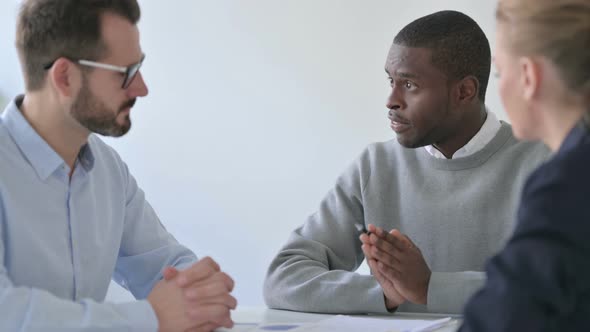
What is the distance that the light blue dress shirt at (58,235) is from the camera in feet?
4.73

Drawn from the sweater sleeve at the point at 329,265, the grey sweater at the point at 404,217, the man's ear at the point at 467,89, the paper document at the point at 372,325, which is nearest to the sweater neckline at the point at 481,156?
the grey sweater at the point at 404,217

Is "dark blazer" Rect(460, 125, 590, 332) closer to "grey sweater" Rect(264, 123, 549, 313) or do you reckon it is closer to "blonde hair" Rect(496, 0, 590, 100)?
"blonde hair" Rect(496, 0, 590, 100)

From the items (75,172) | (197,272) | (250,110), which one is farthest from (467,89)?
(250,110)

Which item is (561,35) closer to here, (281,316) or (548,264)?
(548,264)

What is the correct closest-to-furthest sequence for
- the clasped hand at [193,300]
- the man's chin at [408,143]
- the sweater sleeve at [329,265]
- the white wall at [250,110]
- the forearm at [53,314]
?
the forearm at [53,314]
the clasped hand at [193,300]
the sweater sleeve at [329,265]
the man's chin at [408,143]
the white wall at [250,110]

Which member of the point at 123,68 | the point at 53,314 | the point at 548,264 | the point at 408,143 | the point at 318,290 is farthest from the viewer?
the point at 408,143

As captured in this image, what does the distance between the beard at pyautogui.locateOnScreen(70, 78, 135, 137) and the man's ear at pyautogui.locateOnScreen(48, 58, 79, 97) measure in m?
0.02

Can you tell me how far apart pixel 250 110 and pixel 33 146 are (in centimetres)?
181

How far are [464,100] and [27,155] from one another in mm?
1116

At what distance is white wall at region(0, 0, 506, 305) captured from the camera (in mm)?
3205

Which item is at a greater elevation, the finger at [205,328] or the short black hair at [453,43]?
the short black hair at [453,43]

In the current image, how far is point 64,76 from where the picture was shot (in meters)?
1.66

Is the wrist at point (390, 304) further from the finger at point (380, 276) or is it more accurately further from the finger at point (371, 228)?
the finger at point (371, 228)

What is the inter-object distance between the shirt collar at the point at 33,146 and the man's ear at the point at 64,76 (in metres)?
0.10
